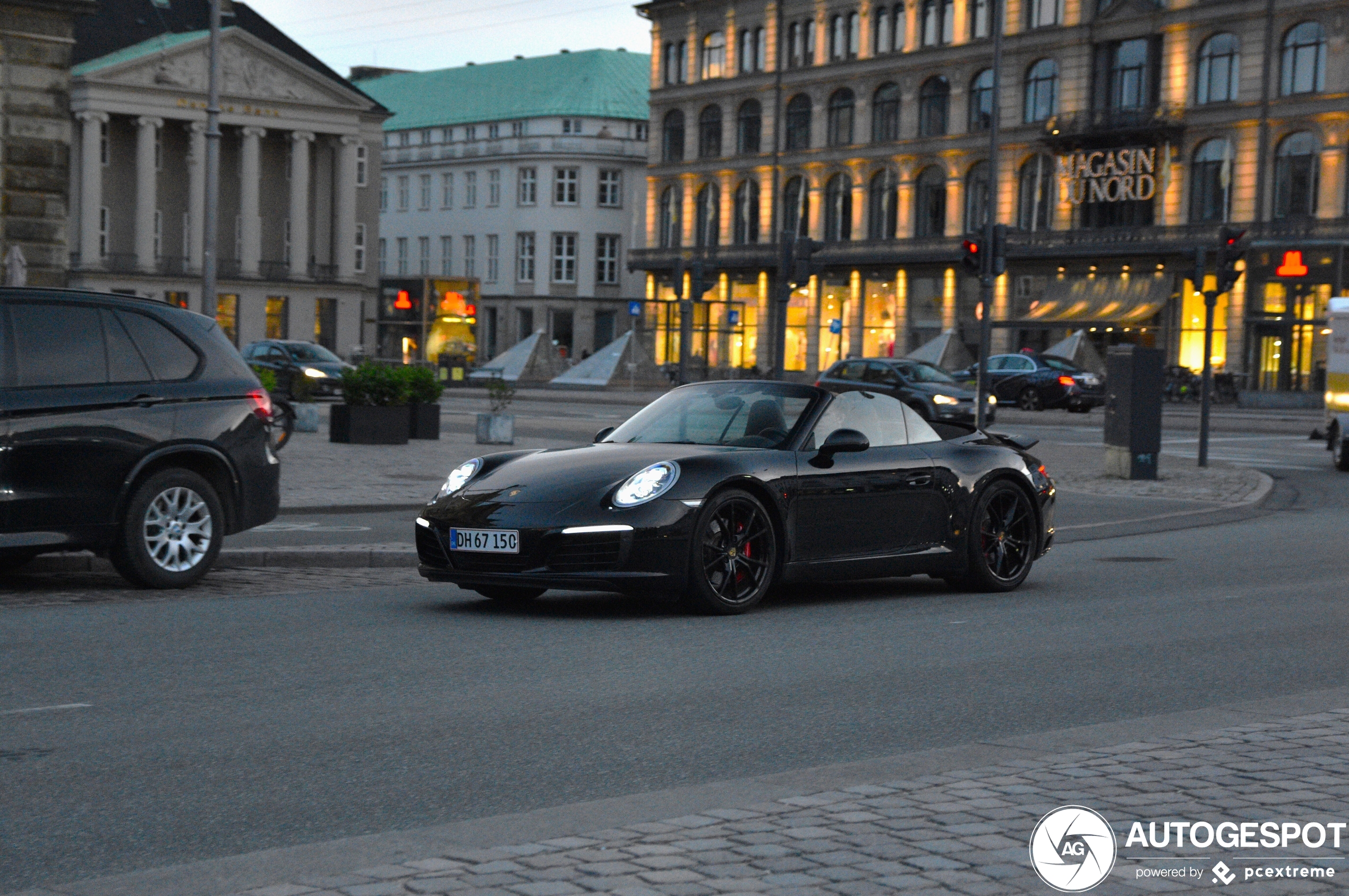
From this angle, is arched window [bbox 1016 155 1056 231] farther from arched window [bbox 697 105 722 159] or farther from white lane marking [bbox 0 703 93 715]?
white lane marking [bbox 0 703 93 715]

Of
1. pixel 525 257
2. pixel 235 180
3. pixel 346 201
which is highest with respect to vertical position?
pixel 235 180

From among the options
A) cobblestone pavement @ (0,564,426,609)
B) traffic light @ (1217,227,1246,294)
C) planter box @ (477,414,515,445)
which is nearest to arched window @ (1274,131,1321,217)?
traffic light @ (1217,227,1246,294)

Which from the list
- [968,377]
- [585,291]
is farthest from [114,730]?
[585,291]

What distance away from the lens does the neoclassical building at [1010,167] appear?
62.6 metres

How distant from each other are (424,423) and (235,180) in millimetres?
67894

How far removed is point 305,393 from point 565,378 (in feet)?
121

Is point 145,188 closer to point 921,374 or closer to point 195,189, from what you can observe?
point 195,189

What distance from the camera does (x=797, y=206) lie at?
8275 centimetres

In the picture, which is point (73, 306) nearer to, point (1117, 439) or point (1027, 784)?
point (1027, 784)

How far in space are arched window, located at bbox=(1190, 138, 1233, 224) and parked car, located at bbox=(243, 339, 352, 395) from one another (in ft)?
108

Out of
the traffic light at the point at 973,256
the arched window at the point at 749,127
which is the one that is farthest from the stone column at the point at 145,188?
the traffic light at the point at 973,256

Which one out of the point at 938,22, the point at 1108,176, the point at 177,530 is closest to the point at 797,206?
the point at 938,22

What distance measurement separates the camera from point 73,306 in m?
10.9

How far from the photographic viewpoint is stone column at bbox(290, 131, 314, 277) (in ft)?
309
